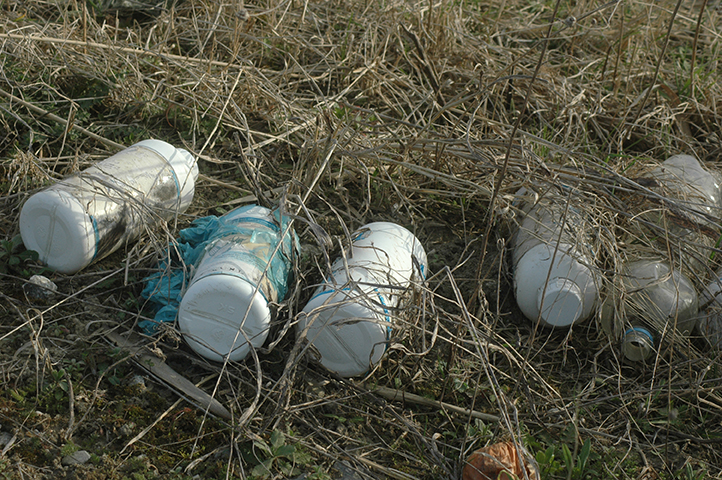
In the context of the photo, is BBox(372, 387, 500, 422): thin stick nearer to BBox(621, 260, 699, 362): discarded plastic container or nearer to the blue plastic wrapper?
the blue plastic wrapper

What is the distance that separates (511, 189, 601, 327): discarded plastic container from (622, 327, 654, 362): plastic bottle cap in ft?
0.52

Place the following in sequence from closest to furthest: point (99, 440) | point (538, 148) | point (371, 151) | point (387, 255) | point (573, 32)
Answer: point (99, 440) < point (387, 255) < point (371, 151) < point (538, 148) < point (573, 32)

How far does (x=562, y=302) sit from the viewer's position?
2172mm

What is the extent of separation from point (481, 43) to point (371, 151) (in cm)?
161

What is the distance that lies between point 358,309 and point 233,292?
39cm

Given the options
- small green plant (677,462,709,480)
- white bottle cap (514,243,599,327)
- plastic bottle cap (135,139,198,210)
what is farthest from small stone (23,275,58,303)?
small green plant (677,462,709,480)

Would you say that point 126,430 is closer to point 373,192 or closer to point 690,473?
point 373,192

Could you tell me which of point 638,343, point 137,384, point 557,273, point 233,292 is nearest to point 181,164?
point 233,292

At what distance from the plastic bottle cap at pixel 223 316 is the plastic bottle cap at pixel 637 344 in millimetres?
1293

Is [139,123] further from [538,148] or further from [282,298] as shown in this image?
[538,148]

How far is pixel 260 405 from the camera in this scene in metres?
1.88

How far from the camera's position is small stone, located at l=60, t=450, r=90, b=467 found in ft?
5.57

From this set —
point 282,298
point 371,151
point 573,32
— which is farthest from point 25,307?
point 573,32

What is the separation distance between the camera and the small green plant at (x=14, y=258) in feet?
7.18
